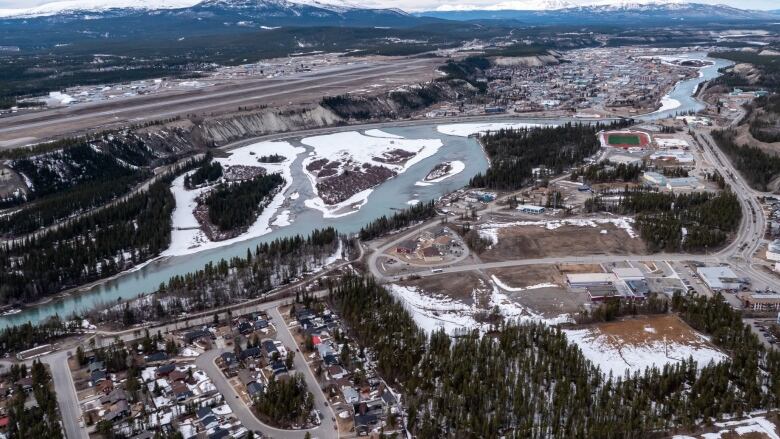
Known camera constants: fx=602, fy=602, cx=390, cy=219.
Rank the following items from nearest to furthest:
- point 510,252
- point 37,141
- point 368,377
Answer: point 368,377 → point 510,252 → point 37,141

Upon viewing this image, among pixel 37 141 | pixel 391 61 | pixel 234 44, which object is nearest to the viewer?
pixel 37 141

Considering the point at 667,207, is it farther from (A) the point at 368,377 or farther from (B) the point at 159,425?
(B) the point at 159,425

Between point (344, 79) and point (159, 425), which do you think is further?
point (344, 79)

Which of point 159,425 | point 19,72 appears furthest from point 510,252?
point 19,72

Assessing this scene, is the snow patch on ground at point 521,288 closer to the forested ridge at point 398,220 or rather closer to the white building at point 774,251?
the forested ridge at point 398,220

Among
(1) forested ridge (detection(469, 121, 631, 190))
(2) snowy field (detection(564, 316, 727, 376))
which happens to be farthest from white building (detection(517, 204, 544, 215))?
(2) snowy field (detection(564, 316, 727, 376))

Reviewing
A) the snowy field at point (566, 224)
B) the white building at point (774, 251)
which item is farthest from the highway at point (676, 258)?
the snowy field at point (566, 224)

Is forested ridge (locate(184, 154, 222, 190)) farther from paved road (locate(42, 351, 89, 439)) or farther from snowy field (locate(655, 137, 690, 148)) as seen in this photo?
snowy field (locate(655, 137, 690, 148))
